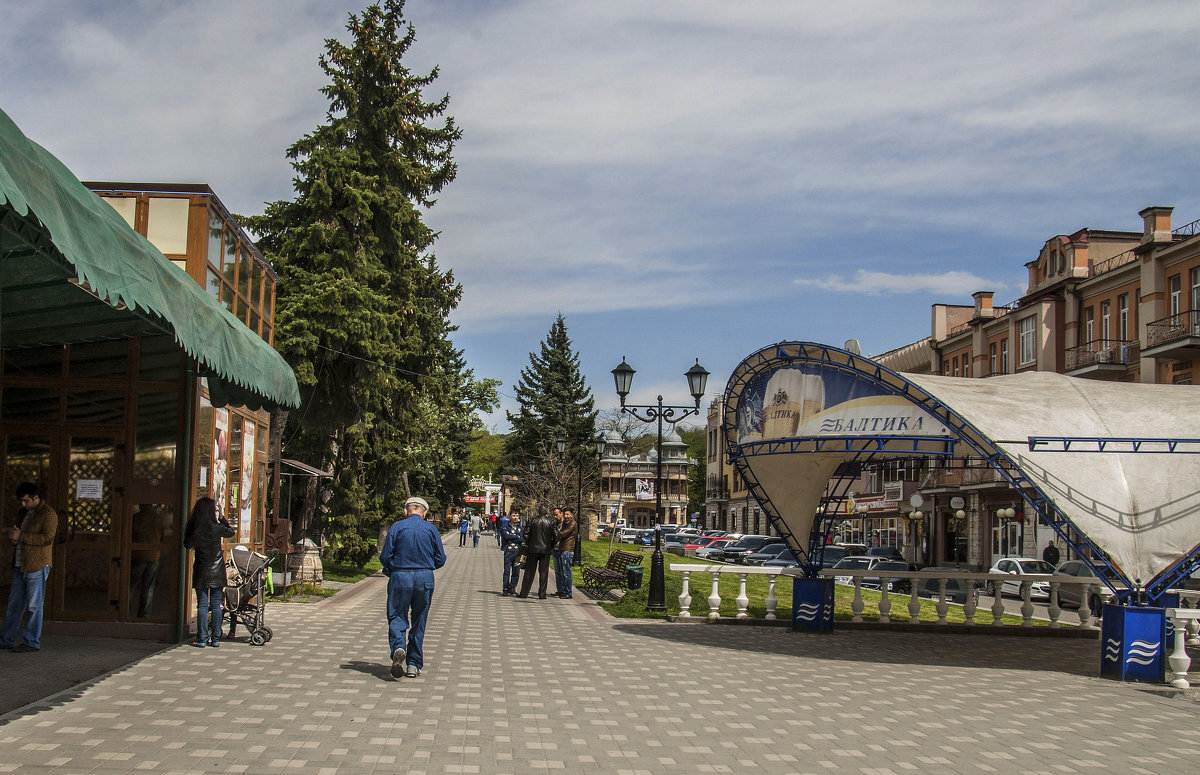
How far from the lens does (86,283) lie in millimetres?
7375

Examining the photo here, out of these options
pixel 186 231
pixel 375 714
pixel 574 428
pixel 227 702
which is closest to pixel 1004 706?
pixel 375 714

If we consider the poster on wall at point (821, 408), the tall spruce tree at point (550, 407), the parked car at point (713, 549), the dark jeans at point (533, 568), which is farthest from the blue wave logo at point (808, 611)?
the tall spruce tree at point (550, 407)

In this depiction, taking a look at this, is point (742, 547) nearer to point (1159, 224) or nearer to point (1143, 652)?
point (1159, 224)

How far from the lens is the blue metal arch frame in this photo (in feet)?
41.7

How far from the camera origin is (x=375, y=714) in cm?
854

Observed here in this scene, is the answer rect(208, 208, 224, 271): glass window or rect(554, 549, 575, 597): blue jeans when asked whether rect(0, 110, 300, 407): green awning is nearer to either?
rect(208, 208, 224, 271): glass window

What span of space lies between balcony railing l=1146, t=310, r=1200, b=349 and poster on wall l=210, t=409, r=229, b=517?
32656 mm

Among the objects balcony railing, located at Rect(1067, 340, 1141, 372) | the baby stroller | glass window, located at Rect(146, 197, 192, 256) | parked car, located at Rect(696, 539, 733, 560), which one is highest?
balcony railing, located at Rect(1067, 340, 1141, 372)

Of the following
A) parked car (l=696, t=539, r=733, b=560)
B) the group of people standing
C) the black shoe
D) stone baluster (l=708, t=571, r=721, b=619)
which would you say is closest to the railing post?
stone baluster (l=708, t=571, r=721, b=619)

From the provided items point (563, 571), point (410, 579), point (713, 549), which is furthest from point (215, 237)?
point (713, 549)

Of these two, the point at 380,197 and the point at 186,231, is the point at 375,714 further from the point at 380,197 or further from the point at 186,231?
the point at 380,197

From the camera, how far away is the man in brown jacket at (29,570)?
10391mm

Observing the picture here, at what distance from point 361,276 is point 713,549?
126 ft

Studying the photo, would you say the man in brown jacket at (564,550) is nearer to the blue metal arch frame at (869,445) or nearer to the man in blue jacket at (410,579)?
the blue metal arch frame at (869,445)
